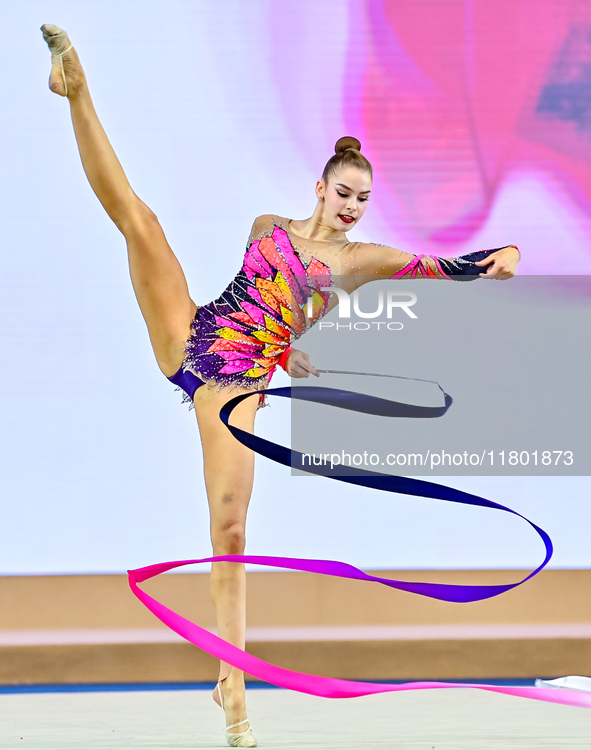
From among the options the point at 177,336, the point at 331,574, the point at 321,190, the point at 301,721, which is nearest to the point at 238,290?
the point at 177,336

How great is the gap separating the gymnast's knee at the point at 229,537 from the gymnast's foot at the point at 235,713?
0.27 meters

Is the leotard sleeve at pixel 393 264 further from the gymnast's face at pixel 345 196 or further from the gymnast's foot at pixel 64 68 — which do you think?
the gymnast's foot at pixel 64 68

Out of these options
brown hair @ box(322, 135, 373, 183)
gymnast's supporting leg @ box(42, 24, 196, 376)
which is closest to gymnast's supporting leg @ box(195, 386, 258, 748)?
gymnast's supporting leg @ box(42, 24, 196, 376)

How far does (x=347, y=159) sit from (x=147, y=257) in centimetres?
54

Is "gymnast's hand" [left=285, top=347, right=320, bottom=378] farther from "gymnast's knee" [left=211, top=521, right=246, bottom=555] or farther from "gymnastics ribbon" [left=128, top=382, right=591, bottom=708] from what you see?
"gymnast's knee" [left=211, top=521, right=246, bottom=555]

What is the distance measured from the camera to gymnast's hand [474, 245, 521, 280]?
1967 millimetres

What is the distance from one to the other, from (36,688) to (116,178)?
1.44m

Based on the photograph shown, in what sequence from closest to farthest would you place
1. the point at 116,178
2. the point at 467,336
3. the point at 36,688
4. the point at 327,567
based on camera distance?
the point at 327,567 < the point at 116,178 < the point at 36,688 < the point at 467,336

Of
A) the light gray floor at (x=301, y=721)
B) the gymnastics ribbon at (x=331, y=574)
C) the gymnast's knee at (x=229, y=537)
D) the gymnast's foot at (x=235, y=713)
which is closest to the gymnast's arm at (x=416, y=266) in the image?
the gymnastics ribbon at (x=331, y=574)

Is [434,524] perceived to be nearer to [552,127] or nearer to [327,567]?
[327,567]

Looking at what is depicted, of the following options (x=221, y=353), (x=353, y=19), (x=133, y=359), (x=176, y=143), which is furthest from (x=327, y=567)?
(x=353, y=19)

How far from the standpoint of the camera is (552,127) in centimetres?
274

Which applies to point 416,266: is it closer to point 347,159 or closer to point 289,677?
point 347,159

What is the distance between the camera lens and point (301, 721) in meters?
2.10
